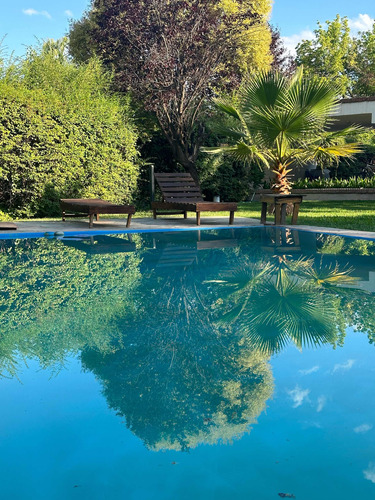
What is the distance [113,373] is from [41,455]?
99 cm

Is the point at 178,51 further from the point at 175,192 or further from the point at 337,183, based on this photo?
the point at 337,183

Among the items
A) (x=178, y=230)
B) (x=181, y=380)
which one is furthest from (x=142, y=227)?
(x=181, y=380)

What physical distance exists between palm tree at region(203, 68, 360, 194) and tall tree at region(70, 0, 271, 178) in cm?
361

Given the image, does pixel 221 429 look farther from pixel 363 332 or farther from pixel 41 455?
pixel 363 332

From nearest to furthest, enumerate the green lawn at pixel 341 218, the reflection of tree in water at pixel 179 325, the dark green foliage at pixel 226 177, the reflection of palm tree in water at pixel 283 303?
the reflection of tree in water at pixel 179 325 → the reflection of palm tree in water at pixel 283 303 → the green lawn at pixel 341 218 → the dark green foliage at pixel 226 177

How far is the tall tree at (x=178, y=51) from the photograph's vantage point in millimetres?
15867

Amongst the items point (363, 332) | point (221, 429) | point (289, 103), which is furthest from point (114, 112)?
point (221, 429)

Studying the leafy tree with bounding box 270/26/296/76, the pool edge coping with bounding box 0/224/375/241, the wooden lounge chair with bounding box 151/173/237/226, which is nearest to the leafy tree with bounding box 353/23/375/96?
the leafy tree with bounding box 270/26/296/76

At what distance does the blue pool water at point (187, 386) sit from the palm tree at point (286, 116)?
22.0ft

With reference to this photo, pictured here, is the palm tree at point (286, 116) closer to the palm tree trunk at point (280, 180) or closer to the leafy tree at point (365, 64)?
the palm tree trunk at point (280, 180)

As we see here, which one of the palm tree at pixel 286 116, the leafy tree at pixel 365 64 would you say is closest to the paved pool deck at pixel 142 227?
the palm tree at pixel 286 116

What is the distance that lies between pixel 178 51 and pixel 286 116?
5659mm

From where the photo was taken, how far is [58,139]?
534 inches

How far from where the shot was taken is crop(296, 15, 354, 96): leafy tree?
4150 cm
